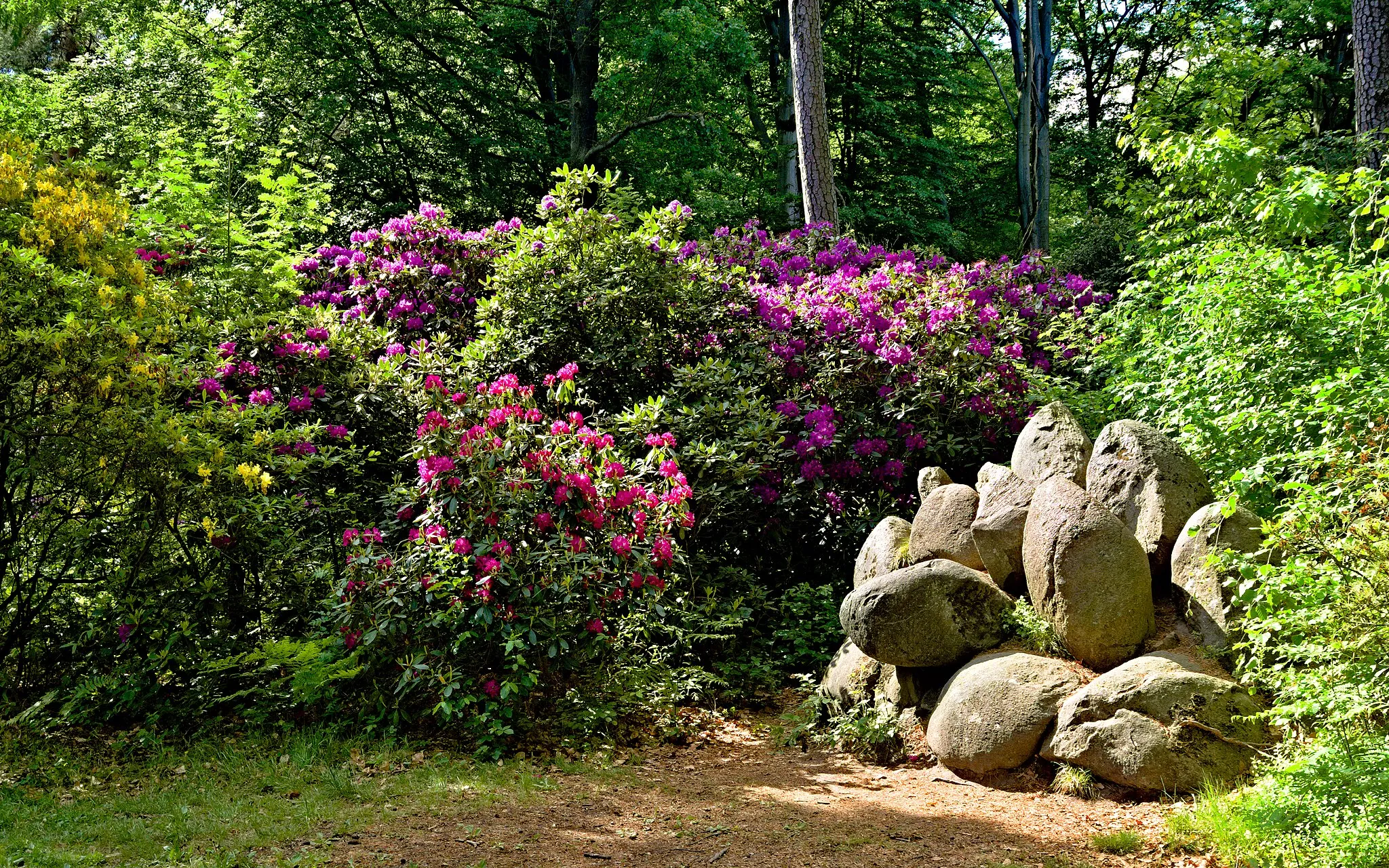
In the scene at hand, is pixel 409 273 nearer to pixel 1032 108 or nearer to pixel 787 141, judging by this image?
pixel 787 141

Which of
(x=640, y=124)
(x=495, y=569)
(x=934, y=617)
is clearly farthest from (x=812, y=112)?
(x=495, y=569)

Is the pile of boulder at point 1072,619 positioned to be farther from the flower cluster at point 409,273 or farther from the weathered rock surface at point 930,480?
the flower cluster at point 409,273

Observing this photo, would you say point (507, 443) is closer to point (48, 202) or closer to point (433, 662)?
point (433, 662)

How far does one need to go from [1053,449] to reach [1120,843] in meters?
2.34

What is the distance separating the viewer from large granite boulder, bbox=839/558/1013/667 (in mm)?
5105

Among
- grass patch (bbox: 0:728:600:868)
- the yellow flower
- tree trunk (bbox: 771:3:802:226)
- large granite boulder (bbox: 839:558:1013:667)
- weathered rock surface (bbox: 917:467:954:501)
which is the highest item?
tree trunk (bbox: 771:3:802:226)

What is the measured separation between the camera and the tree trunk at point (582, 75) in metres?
14.9

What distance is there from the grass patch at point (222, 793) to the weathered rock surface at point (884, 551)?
200 cm

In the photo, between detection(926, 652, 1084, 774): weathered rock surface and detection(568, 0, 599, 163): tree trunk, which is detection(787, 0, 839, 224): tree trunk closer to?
detection(568, 0, 599, 163): tree trunk

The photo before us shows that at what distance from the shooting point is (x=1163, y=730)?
4195mm

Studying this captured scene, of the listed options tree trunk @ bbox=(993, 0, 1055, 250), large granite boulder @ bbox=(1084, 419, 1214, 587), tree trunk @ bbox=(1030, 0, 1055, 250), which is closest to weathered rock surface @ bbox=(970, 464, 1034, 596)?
large granite boulder @ bbox=(1084, 419, 1214, 587)

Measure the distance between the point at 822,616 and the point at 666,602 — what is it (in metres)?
1.22

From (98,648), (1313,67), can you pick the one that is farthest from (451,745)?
(1313,67)

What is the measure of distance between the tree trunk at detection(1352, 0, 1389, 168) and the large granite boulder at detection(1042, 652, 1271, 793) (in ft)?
22.5
